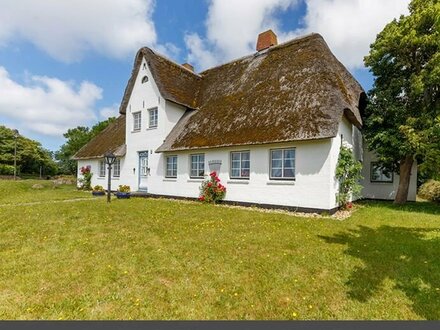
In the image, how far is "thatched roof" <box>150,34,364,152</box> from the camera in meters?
10.2

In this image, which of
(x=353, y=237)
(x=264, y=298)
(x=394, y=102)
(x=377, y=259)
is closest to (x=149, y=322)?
(x=264, y=298)

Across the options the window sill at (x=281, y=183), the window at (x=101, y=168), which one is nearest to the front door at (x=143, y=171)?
the window at (x=101, y=168)

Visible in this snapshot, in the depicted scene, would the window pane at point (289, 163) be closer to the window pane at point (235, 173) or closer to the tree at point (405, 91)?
the window pane at point (235, 173)

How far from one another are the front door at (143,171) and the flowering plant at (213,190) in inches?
193

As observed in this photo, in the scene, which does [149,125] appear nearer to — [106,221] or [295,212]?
[106,221]

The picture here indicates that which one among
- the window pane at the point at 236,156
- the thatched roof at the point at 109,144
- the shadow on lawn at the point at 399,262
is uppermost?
the thatched roof at the point at 109,144

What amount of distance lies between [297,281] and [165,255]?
2493mm

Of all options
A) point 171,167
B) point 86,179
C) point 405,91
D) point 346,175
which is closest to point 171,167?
point 171,167

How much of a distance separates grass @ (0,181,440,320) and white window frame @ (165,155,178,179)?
652 centimetres

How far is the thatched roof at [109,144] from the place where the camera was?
18.0 m

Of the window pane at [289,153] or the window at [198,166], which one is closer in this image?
the window pane at [289,153]

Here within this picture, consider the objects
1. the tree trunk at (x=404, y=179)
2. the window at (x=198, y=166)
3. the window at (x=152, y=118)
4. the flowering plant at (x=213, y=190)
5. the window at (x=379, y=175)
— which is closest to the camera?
the flowering plant at (x=213, y=190)

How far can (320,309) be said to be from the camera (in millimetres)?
3402

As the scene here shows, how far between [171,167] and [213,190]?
350 cm
